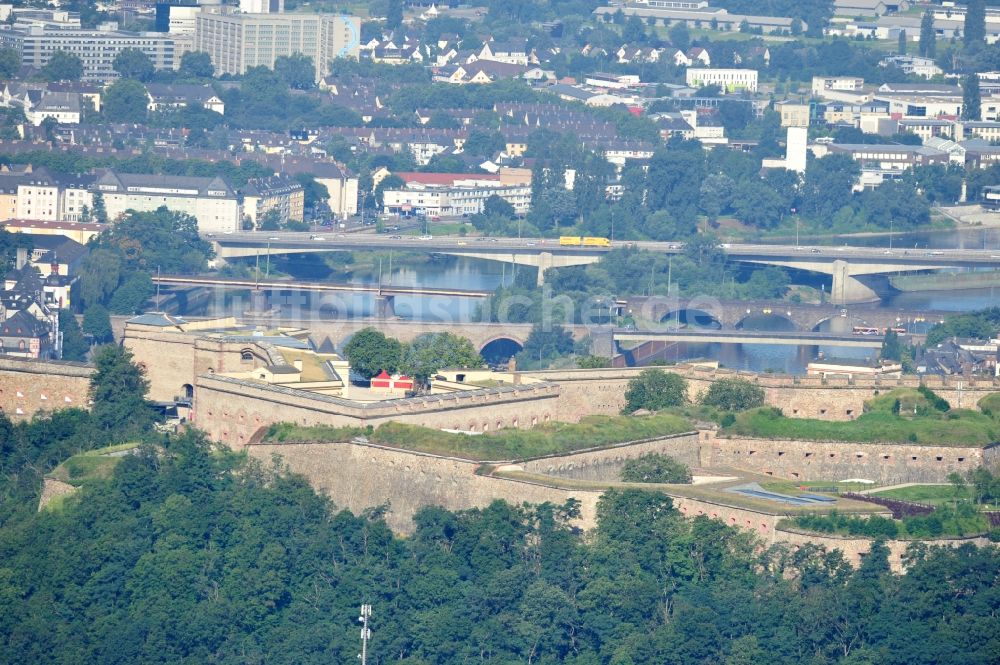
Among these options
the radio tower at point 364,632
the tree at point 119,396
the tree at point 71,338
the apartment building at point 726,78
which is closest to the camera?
the radio tower at point 364,632

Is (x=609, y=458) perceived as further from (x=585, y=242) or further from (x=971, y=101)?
(x=971, y=101)

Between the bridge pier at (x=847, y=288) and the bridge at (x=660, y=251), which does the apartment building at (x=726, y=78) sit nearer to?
the bridge at (x=660, y=251)

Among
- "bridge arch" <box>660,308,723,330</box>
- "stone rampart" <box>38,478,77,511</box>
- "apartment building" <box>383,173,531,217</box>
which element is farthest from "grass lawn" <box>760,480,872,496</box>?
"apartment building" <box>383,173,531,217</box>

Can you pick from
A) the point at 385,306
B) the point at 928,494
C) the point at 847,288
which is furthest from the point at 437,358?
the point at 847,288

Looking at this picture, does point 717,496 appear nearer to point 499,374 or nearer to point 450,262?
point 499,374

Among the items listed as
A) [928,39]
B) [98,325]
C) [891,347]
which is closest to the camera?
[891,347]

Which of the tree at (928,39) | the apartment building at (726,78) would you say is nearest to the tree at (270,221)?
the apartment building at (726,78)
